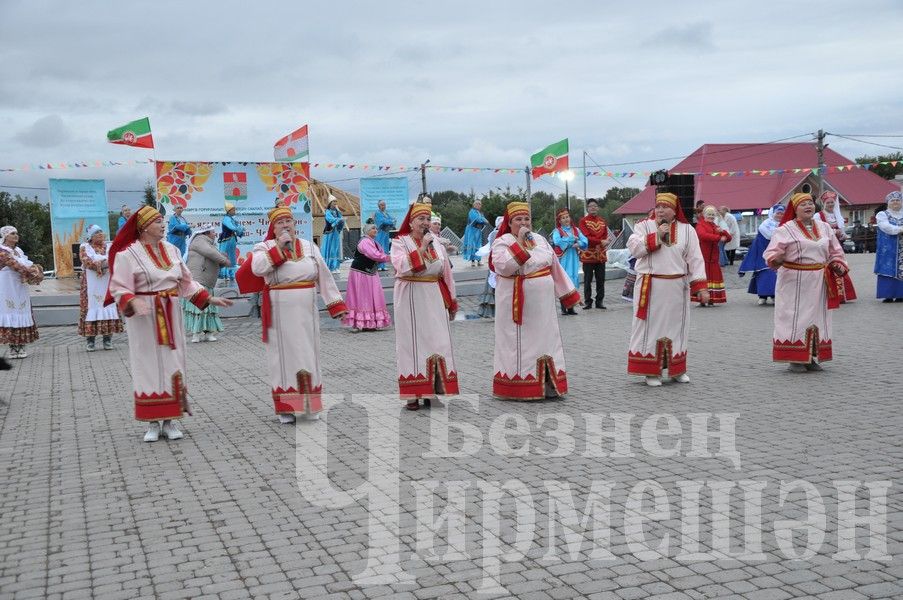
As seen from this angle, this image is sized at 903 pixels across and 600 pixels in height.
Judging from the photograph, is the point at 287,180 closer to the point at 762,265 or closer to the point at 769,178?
the point at 762,265

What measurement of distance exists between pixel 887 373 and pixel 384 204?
54.2 ft

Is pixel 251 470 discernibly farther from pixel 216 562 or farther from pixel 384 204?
pixel 384 204

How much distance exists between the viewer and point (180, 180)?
21219 millimetres

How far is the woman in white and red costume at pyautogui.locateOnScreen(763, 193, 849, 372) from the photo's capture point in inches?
383

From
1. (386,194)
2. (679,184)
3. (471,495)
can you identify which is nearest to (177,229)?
(386,194)

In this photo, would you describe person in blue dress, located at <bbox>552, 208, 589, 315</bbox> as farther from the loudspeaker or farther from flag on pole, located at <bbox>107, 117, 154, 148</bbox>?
flag on pole, located at <bbox>107, 117, 154, 148</bbox>

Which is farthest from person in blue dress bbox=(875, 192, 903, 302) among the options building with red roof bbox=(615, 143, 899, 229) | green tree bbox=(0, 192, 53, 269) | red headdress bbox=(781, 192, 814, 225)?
green tree bbox=(0, 192, 53, 269)

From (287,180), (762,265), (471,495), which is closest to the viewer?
(471,495)

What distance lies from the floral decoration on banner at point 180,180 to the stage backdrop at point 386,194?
4.88 m

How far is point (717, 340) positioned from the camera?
41.8 ft

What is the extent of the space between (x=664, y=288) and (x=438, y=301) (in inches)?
91.9

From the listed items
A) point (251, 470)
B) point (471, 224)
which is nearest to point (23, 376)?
point (251, 470)

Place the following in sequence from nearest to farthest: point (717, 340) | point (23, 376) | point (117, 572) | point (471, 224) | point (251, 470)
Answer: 1. point (117, 572)
2. point (251, 470)
3. point (23, 376)
4. point (717, 340)
5. point (471, 224)

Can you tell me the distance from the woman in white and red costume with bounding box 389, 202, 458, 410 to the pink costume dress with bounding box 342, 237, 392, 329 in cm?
Result: 681
